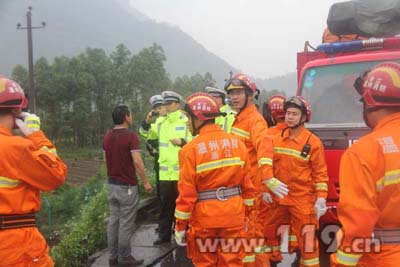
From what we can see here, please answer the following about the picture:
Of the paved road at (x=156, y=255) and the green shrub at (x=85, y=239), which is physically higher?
the green shrub at (x=85, y=239)

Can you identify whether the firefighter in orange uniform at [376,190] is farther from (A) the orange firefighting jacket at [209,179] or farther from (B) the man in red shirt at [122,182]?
(B) the man in red shirt at [122,182]

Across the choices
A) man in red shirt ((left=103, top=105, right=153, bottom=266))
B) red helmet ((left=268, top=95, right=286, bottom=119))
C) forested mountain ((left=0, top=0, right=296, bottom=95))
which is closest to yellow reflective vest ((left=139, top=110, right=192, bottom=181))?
man in red shirt ((left=103, top=105, right=153, bottom=266))

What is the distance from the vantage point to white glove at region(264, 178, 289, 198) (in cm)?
449

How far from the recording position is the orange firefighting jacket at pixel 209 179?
376 centimetres

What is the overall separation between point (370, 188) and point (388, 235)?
11.8 inches

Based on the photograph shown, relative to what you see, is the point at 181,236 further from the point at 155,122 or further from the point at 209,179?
the point at 155,122

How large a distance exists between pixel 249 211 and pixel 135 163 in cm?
163

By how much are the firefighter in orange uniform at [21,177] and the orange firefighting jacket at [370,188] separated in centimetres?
187

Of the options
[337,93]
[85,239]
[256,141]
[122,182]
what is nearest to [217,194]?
[256,141]

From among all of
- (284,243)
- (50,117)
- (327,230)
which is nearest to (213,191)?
(284,243)

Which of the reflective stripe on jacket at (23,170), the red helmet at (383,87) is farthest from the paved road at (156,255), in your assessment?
the red helmet at (383,87)

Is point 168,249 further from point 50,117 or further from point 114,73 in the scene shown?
point 114,73

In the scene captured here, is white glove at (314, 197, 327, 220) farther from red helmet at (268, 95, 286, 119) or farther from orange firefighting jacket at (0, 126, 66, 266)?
orange firefighting jacket at (0, 126, 66, 266)

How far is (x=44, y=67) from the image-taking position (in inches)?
1268
